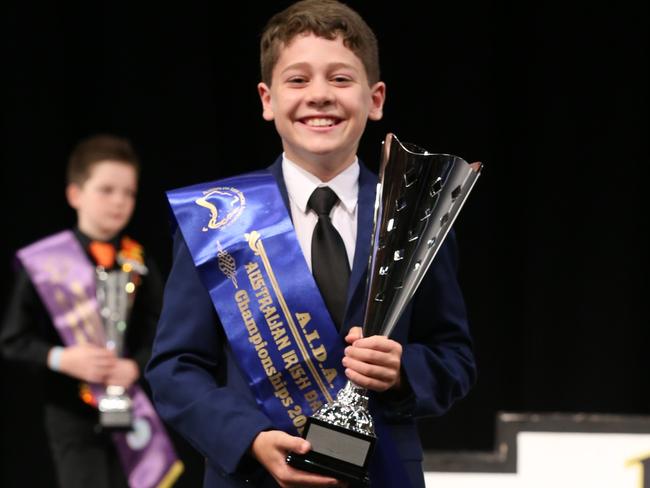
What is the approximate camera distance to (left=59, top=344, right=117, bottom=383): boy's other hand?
3.32 m

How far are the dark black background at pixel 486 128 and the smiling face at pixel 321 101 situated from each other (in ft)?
7.73

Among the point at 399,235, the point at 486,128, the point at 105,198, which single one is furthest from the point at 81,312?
the point at 399,235

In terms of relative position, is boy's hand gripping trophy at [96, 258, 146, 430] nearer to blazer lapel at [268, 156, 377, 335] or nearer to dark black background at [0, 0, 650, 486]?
dark black background at [0, 0, 650, 486]

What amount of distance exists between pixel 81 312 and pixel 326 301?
75.9 inches

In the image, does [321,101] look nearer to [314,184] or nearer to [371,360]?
[314,184]

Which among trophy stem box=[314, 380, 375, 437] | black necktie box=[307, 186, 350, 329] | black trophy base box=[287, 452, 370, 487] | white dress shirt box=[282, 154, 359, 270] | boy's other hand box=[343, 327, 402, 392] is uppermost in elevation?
white dress shirt box=[282, 154, 359, 270]

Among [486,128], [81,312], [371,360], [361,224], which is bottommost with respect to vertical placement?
[371,360]

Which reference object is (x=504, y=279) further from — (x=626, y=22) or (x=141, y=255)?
(x=141, y=255)

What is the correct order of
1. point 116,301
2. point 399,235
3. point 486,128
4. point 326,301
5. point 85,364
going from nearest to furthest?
point 399,235 < point 326,301 < point 85,364 < point 116,301 < point 486,128

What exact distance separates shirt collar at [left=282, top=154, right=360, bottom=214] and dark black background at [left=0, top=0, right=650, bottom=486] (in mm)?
2348

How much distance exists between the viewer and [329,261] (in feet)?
5.58

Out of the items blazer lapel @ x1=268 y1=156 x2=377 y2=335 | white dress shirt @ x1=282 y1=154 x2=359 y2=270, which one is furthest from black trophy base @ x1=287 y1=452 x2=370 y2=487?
white dress shirt @ x1=282 y1=154 x2=359 y2=270

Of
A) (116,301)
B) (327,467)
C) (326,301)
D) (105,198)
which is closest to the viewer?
(327,467)

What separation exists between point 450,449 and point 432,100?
1.26 metres
